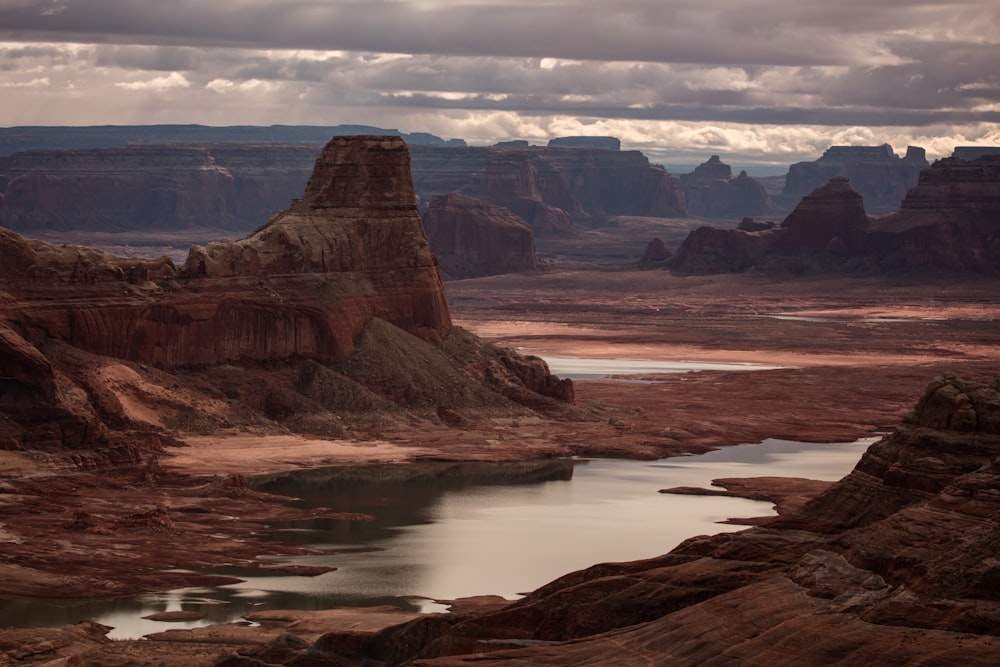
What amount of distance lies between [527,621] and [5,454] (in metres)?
41.3

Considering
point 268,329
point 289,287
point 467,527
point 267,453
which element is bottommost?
point 267,453

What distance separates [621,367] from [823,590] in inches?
4315

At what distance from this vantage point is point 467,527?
71688 mm

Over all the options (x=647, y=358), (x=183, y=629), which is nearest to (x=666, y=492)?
(x=183, y=629)

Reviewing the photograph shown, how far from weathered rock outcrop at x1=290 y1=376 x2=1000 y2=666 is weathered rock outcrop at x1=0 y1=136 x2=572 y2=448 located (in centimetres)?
4253

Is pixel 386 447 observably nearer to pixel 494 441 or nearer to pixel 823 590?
pixel 494 441

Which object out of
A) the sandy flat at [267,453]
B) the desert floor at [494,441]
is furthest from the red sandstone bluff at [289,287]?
the sandy flat at [267,453]

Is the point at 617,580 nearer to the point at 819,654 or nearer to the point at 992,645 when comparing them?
the point at 819,654

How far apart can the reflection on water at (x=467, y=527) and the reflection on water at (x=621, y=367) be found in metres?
40.7

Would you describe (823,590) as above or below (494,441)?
above

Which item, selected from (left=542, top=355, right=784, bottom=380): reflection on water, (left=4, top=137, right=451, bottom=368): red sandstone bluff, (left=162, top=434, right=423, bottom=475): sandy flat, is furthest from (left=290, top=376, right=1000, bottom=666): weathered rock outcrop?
(left=542, top=355, right=784, bottom=380): reflection on water

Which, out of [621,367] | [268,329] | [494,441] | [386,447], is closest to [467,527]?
[386,447]

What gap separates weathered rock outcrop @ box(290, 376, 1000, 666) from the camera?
115 ft

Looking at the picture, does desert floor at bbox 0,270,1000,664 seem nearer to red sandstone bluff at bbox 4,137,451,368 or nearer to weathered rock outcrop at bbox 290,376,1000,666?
red sandstone bluff at bbox 4,137,451,368
